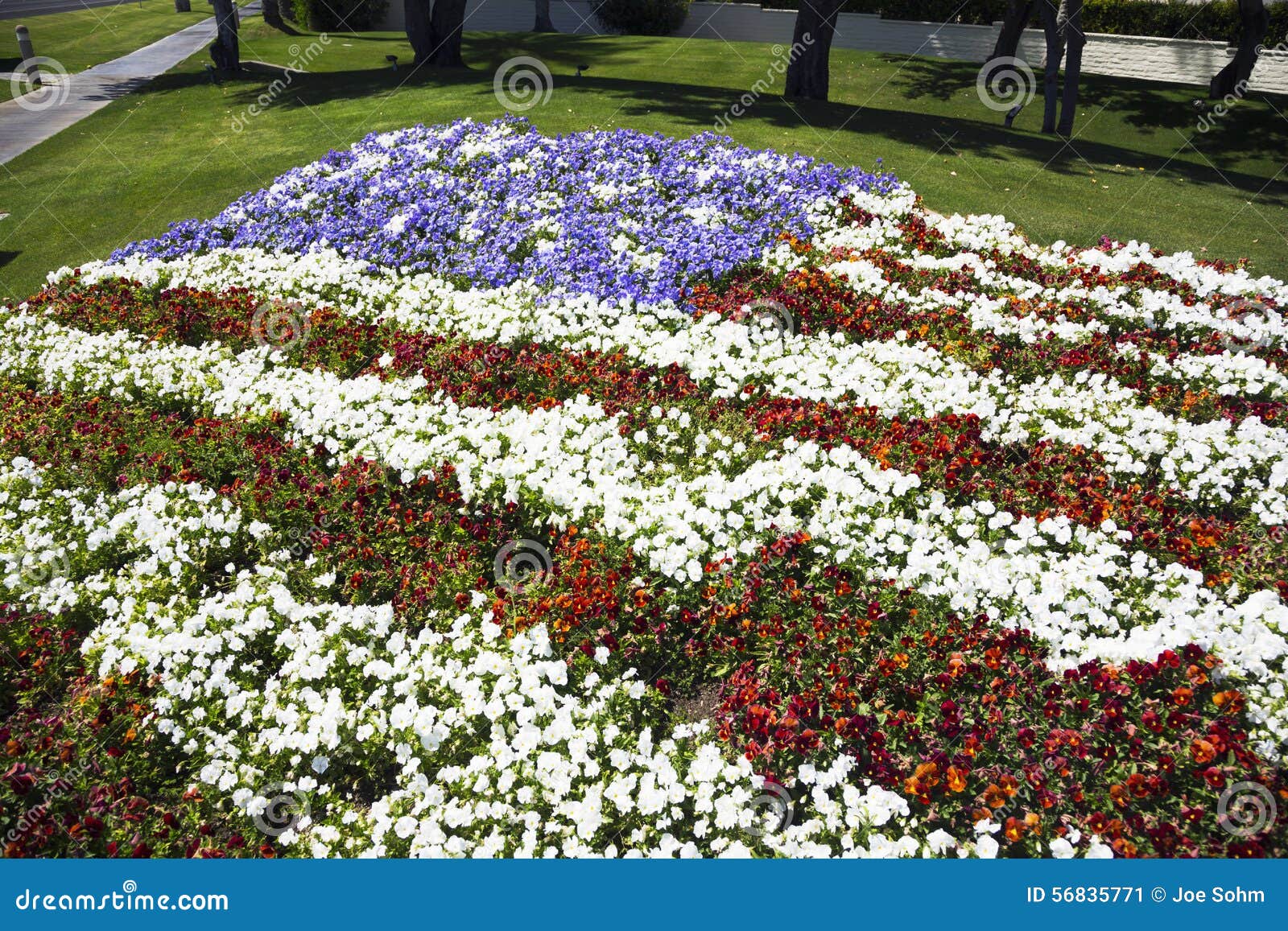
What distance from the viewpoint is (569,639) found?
5.22 m

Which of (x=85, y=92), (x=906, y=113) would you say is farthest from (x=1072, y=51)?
(x=85, y=92)

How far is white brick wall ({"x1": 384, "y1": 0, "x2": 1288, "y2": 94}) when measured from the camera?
23.1m

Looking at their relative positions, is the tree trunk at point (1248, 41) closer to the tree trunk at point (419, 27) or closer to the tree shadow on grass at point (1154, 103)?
the tree shadow on grass at point (1154, 103)

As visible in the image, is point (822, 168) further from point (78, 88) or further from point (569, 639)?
point (78, 88)

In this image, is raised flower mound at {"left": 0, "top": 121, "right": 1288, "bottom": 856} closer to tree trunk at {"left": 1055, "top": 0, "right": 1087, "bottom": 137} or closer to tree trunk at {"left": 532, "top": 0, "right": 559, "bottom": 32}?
tree trunk at {"left": 1055, "top": 0, "right": 1087, "bottom": 137}

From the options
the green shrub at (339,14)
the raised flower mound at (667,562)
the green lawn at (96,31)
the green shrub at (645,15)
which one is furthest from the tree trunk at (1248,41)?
the green shrub at (339,14)

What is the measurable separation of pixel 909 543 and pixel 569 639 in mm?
2382

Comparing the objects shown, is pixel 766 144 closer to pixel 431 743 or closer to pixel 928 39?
pixel 431 743

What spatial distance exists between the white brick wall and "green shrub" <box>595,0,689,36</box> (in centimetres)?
61

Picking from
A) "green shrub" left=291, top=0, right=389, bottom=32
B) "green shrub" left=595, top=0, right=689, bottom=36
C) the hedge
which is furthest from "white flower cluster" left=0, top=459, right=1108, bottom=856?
"green shrub" left=291, top=0, right=389, bottom=32

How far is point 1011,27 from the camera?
65.8 feet

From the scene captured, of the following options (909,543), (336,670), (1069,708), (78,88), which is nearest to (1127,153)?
(909,543)

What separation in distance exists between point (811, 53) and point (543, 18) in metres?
19.5

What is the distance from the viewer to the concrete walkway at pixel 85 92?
1952 centimetres
